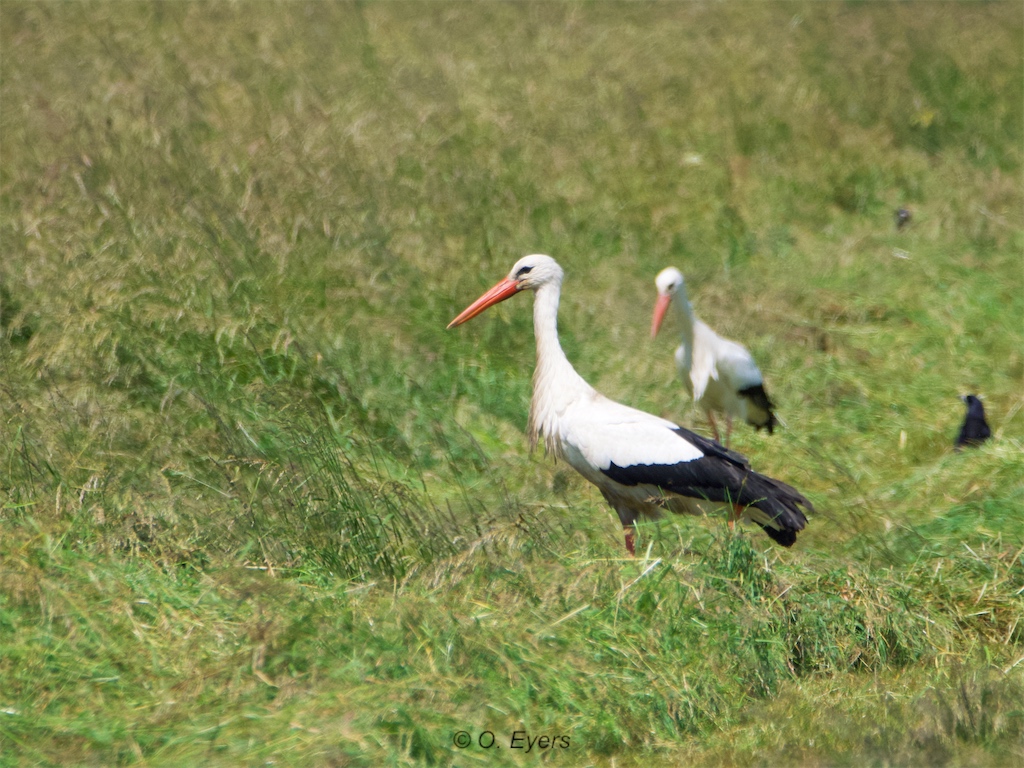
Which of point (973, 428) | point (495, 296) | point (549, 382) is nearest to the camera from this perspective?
point (549, 382)

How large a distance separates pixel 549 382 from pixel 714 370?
117 centimetres

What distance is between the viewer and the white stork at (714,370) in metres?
5.77

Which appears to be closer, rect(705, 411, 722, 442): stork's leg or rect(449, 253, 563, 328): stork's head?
rect(449, 253, 563, 328): stork's head

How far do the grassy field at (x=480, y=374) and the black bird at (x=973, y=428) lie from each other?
0.58ft

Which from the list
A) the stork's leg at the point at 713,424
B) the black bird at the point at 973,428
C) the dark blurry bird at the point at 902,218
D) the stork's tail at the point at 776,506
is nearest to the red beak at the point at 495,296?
the stork's leg at the point at 713,424

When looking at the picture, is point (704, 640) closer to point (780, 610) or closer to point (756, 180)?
point (780, 610)

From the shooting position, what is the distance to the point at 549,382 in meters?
4.97

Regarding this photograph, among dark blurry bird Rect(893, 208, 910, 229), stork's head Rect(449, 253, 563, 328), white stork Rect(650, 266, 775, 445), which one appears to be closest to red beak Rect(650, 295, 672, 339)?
white stork Rect(650, 266, 775, 445)

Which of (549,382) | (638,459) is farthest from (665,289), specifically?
(638,459)

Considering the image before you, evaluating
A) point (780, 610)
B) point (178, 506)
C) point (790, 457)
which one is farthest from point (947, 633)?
point (178, 506)

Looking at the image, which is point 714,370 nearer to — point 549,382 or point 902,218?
point 549,382

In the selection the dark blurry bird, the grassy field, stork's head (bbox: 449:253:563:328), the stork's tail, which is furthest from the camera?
the dark blurry bird

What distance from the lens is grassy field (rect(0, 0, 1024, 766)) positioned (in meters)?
3.12

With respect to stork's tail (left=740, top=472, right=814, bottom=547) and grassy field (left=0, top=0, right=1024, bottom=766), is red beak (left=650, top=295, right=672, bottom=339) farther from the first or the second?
stork's tail (left=740, top=472, right=814, bottom=547)
